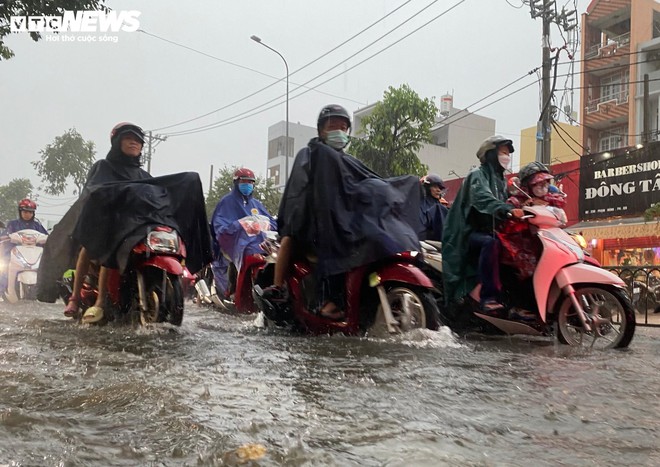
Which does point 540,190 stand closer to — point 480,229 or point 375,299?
point 480,229

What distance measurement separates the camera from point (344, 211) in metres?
4.35

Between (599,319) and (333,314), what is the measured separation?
1886mm

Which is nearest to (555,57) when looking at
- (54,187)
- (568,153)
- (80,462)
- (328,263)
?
(328,263)

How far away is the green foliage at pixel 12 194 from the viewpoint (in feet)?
197

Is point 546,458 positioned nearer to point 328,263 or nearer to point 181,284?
point 328,263

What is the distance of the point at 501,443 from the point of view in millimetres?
1655

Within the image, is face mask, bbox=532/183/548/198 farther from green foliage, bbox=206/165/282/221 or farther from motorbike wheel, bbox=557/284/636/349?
green foliage, bbox=206/165/282/221

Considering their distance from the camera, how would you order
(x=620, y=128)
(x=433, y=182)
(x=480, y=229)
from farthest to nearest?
(x=620, y=128), (x=433, y=182), (x=480, y=229)

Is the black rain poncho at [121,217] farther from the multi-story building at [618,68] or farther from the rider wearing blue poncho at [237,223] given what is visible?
the multi-story building at [618,68]

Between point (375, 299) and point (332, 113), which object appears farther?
point (332, 113)

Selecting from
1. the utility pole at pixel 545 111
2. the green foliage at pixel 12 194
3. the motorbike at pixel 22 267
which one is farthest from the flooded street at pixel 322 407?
the green foliage at pixel 12 194

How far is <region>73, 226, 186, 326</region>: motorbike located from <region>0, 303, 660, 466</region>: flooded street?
950 mm

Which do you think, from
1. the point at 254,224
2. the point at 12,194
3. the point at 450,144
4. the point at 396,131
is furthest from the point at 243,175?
the point at 12,194

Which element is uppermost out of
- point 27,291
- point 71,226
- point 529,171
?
point 529,171
